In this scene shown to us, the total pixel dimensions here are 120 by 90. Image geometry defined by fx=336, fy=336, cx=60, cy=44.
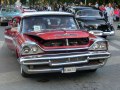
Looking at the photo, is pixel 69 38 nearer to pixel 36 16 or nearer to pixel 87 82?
pixel 87 82

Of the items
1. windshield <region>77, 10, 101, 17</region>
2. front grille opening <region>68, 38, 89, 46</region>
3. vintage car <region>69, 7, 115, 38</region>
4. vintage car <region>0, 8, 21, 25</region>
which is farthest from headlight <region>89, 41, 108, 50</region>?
vintage car <region>0, 8, 21, 25</region>

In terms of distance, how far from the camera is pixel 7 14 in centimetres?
2716

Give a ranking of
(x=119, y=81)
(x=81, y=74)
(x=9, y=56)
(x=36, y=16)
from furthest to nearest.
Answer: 1. (x=9, y=56)
2. (x=36, y=16)
3. (x=81, y=74)
4. (x=119, y=81)

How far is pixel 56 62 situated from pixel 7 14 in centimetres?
2060

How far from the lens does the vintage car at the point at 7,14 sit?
86.5ft

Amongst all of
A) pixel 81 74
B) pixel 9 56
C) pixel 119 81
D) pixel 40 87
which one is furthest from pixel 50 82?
pixel 9 56

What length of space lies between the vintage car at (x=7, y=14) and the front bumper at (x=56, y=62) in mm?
18244

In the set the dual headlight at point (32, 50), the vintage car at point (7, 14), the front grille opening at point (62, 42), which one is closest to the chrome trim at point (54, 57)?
the dual headlight at point (32, 50)

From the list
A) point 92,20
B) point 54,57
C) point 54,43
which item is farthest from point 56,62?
point 92,20

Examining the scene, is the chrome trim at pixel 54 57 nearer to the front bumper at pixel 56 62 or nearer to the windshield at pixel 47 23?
the front bumper at pixel 56 62

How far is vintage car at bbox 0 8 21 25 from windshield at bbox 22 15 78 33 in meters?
16.5

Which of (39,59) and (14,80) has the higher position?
(39,59)

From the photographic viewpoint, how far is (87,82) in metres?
7.45

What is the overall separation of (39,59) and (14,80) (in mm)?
1047
